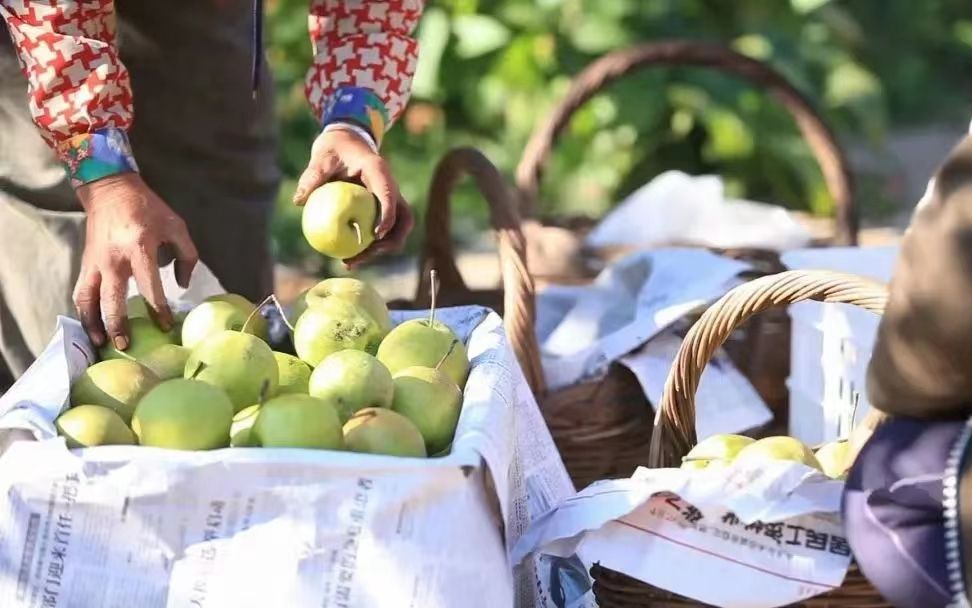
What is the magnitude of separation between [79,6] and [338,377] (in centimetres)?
60

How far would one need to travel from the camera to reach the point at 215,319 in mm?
1569

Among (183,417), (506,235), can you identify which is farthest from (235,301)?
(506,235)

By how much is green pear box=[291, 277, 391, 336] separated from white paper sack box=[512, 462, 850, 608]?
40 centimetres

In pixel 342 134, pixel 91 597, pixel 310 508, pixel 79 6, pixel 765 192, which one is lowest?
pixel 765 192

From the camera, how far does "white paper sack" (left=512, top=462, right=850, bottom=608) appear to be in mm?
1302

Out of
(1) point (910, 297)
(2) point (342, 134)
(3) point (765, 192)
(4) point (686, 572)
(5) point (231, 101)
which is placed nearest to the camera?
(1) point (910, 297)

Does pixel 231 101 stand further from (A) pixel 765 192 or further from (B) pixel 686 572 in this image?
(A) pixel 765 192

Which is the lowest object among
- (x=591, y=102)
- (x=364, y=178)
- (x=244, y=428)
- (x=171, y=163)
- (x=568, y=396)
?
(x=591, y=102)

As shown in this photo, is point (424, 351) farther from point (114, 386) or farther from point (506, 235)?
point (506, 235)

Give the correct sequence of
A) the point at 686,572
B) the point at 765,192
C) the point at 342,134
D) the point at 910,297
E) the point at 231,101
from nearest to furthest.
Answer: the point at 910,297
the point at 686,572
the point at 342,134
the point at 231,101
the point at 765,192

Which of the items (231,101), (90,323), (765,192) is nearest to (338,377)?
(90,323)

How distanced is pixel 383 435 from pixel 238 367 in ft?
0.70

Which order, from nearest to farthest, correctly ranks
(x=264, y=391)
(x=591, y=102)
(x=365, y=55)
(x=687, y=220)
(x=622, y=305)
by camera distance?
(x=264, y=391) < (x=365, y=55) < (x=622, y=305) < (x=687, y=220) < (x=591, y=102)

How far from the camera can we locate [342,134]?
1764 millimetres
